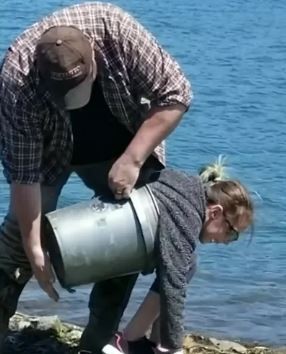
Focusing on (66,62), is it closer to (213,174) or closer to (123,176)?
(123,176)

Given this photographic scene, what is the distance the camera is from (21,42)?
178 inches

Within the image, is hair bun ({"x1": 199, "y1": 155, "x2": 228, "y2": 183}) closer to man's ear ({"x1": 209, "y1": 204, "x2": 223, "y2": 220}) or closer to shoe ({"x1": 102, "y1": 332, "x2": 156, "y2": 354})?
man's ear ({"x1": 209, "y1": 204, "x2": 223, "y2": 220})

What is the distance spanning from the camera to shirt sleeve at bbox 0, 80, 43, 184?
14.6 feet

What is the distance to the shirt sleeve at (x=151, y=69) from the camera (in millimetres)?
4488

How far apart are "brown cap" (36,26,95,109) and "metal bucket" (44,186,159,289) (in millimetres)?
441

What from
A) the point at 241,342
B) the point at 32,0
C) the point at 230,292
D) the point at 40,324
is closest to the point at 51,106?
the point at 40,324

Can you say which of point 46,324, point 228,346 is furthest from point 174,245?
point 228,346

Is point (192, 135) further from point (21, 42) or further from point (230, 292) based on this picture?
point (21, 42)

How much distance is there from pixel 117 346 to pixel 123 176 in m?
0.79

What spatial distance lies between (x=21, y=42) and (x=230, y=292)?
307 cm

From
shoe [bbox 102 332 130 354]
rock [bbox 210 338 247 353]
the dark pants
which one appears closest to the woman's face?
the dark pants

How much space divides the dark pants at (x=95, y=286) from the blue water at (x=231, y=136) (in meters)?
0.75

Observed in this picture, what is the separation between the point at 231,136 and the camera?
1138 cm

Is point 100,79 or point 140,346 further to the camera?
point 140,346
